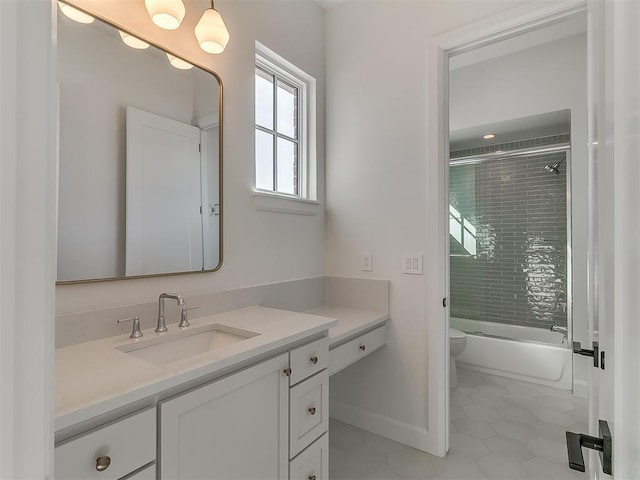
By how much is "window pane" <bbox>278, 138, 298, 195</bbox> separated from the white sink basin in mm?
1039

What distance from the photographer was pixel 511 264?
11.6 feet

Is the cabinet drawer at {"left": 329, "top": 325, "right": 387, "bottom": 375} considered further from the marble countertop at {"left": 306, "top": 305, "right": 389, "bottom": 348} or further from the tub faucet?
the tub faucet

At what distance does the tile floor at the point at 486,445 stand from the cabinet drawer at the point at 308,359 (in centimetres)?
77

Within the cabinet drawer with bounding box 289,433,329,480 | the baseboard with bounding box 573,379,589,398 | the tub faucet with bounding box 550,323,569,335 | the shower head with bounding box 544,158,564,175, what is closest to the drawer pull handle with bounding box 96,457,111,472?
the cabinet drawer with bounding box 289,433,329,480

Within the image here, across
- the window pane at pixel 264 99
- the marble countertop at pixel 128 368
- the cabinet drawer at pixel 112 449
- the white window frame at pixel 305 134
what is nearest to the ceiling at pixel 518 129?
the white window frame at pixel 305 134

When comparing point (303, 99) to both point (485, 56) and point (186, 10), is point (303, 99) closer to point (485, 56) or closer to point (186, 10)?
point (186, 10)

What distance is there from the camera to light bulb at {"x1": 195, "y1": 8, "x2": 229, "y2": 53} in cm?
147

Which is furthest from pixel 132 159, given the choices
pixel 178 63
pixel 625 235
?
pixel 625 235

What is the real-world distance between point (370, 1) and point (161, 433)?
2.49 meters

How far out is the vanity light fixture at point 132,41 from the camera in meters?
1.34

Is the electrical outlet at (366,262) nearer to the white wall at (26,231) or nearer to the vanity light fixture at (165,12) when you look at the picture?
the vanity light fixture at (165,12)

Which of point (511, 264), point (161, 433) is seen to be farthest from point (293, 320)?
point (511, 264)

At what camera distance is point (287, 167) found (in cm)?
226

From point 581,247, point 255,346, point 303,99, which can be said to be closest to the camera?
point 255,346
